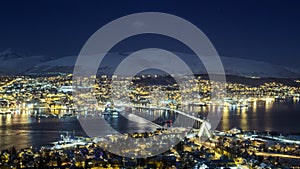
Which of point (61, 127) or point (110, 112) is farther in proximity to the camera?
point (110, 112)

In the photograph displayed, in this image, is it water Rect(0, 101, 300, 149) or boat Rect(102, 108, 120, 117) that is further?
boat Rect(102, 108, 120, 117)

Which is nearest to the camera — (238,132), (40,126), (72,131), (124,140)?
(124,140)

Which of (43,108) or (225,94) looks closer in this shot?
(43,108)

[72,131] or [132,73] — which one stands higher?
[132,73]

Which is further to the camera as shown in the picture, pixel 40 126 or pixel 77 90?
pixel 77 90

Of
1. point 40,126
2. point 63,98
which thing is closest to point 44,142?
point 40,126

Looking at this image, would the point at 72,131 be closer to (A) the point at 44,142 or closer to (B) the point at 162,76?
(A) the point at 44,142

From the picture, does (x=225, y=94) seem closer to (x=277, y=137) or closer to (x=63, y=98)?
(x=63, y=98)

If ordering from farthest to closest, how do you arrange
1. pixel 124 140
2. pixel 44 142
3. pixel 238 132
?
pixel 238 132, pixel 44 142, pixel 124 140

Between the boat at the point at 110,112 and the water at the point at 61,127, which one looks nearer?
the water at the point at 61,127

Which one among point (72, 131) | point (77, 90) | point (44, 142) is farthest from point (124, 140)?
point (77, 90)
